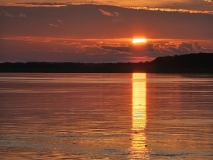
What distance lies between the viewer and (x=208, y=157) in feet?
48.8

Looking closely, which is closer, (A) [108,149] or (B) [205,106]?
(A) [108,149]

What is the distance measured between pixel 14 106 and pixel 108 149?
51.6 ft

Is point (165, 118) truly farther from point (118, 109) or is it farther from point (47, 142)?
point (47, 142)

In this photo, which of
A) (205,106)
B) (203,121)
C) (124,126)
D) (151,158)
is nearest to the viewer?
(151,158)

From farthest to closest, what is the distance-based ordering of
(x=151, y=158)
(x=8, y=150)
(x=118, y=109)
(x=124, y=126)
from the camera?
(x=118, y=109), (x=124, y=126), (x=8, y=150), (x=151, y=158)

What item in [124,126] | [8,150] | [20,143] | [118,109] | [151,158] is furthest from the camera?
[118,109]

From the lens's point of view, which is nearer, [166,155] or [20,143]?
[166,155]

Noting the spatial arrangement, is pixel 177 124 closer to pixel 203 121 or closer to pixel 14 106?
pixel 203 121

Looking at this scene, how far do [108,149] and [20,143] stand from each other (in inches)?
105

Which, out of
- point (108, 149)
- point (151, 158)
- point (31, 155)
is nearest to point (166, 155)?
point (151, 158)

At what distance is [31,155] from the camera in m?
15.1

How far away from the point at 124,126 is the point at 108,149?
5.52 metres

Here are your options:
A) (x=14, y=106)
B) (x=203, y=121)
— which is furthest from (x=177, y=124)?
(x=14, y=106)

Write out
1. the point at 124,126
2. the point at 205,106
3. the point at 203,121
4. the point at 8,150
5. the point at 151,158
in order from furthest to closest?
1. the point at 205,106
2. the point at 203,121
3. the point at 124,126
4. the point at 8,150
5. the point at 151,158
